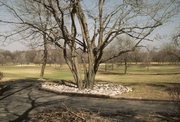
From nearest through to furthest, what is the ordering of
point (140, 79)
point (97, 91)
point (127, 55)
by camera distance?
1. point (97, 91)
2. point (140, 79)
3. point (127, 55)

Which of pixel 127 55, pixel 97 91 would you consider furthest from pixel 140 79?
pixel 97 91

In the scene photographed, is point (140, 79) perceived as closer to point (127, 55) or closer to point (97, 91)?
point (127, 55)

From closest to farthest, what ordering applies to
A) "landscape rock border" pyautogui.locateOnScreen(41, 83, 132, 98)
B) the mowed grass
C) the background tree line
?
"landscape rock border" pyautogui.locateOnScreen(41, 83, 132, 98)
the mowed grass
the background tree line

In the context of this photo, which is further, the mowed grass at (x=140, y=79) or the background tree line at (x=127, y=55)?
the background tree line at (x=127, y=55)

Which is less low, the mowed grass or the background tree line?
the background tree line

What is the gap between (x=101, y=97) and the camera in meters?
9.05

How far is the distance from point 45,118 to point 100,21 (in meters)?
9.09

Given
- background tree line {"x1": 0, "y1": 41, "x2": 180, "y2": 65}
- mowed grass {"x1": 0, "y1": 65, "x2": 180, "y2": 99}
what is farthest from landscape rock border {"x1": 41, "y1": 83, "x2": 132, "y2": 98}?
background tree line {"x1": 0, "y1": 41, "x2": 180, "y2": 65}

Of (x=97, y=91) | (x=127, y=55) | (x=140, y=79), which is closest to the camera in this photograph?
(x=97, y=91)

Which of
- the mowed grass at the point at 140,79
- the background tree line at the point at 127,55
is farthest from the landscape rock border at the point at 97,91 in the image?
the background tree line at the point at 127,55

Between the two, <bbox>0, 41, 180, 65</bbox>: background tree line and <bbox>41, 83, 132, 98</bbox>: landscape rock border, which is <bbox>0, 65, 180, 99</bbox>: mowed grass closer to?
<bbox>41, 83, 132, 98</bbox>: landscape rock border

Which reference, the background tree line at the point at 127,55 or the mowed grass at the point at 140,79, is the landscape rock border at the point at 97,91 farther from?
the background tree line at the point at 127,55

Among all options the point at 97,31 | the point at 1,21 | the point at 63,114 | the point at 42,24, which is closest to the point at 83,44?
the point at 97,31

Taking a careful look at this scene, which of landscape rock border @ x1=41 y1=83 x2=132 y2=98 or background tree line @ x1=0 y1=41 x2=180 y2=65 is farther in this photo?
background tree line @ x1=0 y1=41 x2=180 y2=65
